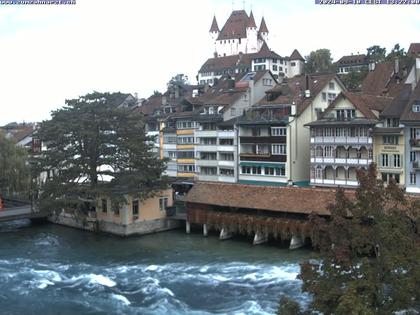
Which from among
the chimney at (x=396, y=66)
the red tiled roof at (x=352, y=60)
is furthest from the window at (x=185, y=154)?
the red tiled roof at (x=352, y=60)

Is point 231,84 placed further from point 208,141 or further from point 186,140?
point 208,141

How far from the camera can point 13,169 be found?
193 ft

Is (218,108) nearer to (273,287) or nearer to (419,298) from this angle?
(273,287)

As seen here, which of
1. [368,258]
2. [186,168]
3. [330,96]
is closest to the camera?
[368,258]

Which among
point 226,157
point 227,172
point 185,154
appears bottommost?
point 227,172

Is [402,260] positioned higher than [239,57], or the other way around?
[239,57]

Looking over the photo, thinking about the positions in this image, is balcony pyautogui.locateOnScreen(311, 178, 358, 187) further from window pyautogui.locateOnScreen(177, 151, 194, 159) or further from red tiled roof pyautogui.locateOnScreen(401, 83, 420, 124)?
window pyautogui.locateOnScreen(177, 151, 194, 159)

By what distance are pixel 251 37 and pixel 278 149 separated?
351 feet

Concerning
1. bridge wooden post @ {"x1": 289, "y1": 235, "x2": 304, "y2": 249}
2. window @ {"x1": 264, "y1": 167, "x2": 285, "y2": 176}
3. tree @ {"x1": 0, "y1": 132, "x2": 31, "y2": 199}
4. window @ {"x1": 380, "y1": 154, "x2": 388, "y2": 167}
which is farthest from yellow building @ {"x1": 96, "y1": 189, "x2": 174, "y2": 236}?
window @ {"x1": 380, "y1": 154, "x2": 388, "y2": 167}

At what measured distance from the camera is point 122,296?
32.0 meters

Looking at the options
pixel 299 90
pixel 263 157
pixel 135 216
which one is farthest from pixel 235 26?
pixel 135 216

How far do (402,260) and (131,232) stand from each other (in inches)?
1446

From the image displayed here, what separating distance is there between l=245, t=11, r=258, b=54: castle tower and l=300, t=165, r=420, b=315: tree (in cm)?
14768

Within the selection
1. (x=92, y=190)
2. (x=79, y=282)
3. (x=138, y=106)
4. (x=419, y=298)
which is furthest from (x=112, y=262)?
(x=138, y=106)
